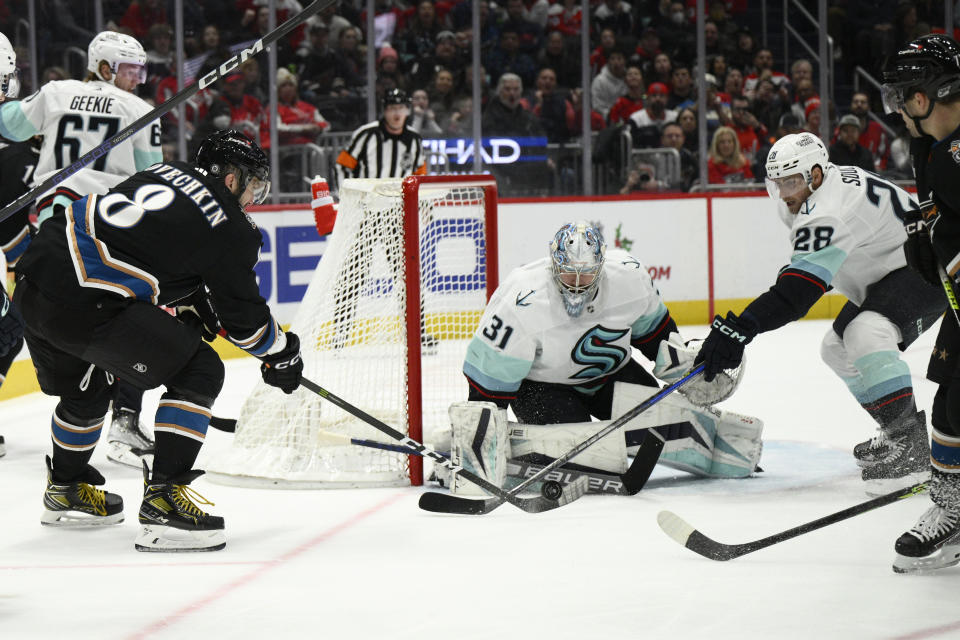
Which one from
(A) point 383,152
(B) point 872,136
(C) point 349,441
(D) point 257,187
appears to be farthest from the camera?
(B) point 872,136

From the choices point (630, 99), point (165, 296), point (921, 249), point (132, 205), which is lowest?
point (165, 296)

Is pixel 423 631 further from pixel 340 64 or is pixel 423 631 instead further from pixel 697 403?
pixel 340 64

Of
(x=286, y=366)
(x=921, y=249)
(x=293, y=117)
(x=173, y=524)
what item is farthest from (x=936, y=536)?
(x=293, y=117)

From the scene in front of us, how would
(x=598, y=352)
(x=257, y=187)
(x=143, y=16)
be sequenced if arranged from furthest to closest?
(x=143, y=16)
(x=598, y=352)
(x=257, y=187)

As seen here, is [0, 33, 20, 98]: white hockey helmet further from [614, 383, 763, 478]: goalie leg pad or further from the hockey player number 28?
[614, 383, 763, 478]: goalie leg pad

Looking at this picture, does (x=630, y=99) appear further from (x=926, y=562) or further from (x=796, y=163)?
(x=926, y=562)

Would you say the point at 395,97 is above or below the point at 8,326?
above

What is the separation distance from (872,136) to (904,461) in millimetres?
4972

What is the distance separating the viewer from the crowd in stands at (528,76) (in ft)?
22.4

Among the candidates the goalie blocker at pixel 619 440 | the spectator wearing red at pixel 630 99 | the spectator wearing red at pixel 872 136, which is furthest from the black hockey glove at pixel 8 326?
the spectator wearing red at pixel 872 136

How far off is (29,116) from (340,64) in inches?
139

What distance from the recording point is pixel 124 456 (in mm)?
3963

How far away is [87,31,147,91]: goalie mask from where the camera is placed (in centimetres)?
395

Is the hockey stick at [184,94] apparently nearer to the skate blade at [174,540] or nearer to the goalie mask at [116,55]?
the goalie mask at [116,55]
